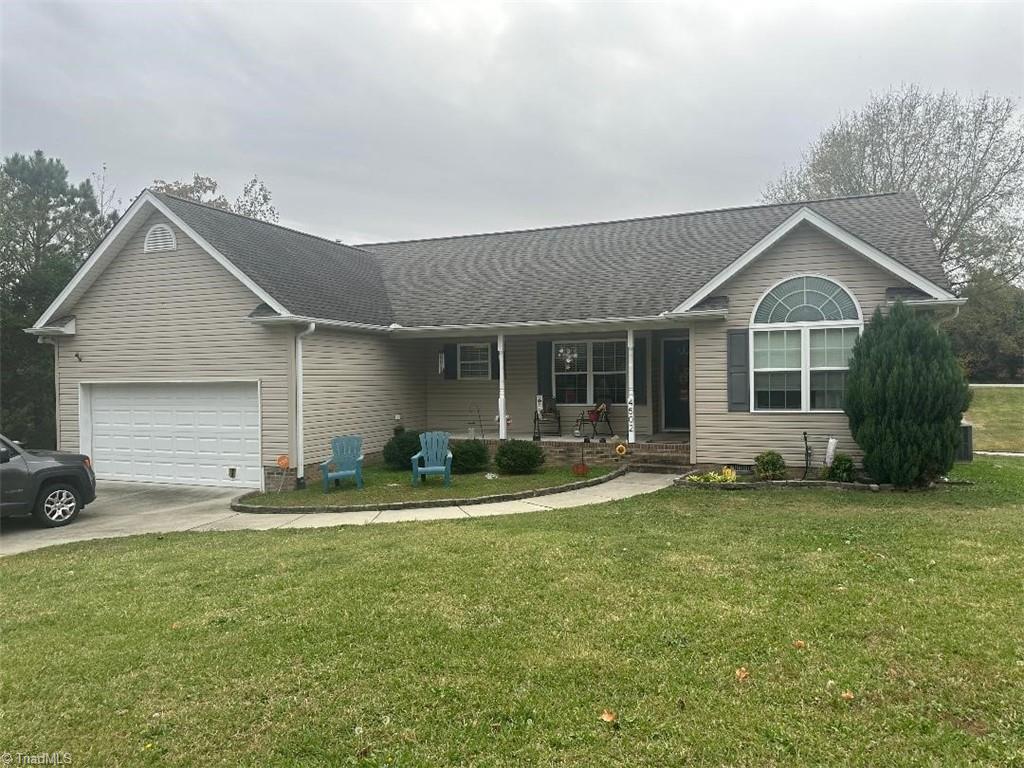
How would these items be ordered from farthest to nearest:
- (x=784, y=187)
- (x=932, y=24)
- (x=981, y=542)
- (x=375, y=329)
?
(x=784, y=187), (x=932, y=24), (x=375, y=329), (x=981, y=542)

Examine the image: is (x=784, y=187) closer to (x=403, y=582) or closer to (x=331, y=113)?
(x=331, y=113)

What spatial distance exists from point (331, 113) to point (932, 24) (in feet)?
53.9

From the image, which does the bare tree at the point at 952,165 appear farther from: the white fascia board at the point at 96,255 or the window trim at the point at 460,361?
the white fascia board at the point at 96,255

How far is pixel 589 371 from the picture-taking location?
15.7 m

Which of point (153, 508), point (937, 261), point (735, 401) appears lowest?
point (153, 508)

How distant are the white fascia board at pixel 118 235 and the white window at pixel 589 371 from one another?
6715 mm

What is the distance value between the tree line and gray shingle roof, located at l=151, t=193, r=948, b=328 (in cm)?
1254

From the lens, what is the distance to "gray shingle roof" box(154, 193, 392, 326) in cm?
1278

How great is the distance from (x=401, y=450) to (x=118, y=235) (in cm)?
731

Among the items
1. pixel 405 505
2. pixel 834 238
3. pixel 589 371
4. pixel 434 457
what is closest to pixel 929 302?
pixel 834 238

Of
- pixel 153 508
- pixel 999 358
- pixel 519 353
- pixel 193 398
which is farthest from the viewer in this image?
pixel 999 358

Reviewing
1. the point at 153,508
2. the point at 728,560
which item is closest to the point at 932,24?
the point at 728,560

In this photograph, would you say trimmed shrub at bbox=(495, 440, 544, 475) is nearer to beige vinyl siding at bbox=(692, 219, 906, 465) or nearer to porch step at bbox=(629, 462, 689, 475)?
porch step at bbox=(629, 462, 689, 475)

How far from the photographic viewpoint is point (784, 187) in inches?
1323
